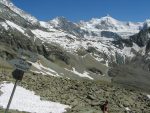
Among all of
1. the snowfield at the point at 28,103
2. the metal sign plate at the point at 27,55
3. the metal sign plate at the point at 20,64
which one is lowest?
the metal sign plate at the point at 20,64

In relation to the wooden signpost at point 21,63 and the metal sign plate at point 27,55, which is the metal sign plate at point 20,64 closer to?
the wooden signpost at point 21,63

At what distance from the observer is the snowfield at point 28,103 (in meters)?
45.6

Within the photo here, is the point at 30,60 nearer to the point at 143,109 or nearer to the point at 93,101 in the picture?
the point at 93,101

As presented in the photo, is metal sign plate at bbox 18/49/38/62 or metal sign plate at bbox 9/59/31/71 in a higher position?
metal sign plate at bbox 18/49/38/62

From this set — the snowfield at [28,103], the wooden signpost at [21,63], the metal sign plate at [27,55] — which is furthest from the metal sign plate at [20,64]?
the snowfield at [28,103]

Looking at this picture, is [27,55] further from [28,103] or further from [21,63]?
[28,103]

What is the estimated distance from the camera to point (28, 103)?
48.7 meters

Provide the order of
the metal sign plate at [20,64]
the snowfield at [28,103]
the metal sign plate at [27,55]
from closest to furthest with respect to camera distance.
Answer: the metal sign plate at [20,64] → the metal sign plate at [27,55] → the snowfield at [28,103]

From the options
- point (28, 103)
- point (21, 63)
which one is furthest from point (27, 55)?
point (28, 103)

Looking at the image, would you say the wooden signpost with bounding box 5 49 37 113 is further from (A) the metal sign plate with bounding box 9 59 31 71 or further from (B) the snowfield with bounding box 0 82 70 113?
(B) the snowfield with bounding box 0 82 70 113

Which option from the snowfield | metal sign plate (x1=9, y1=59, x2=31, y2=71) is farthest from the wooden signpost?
the snowfield

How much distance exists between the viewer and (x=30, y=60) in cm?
1705

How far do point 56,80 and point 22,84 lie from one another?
43.4ft

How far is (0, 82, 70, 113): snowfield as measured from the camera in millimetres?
45597
